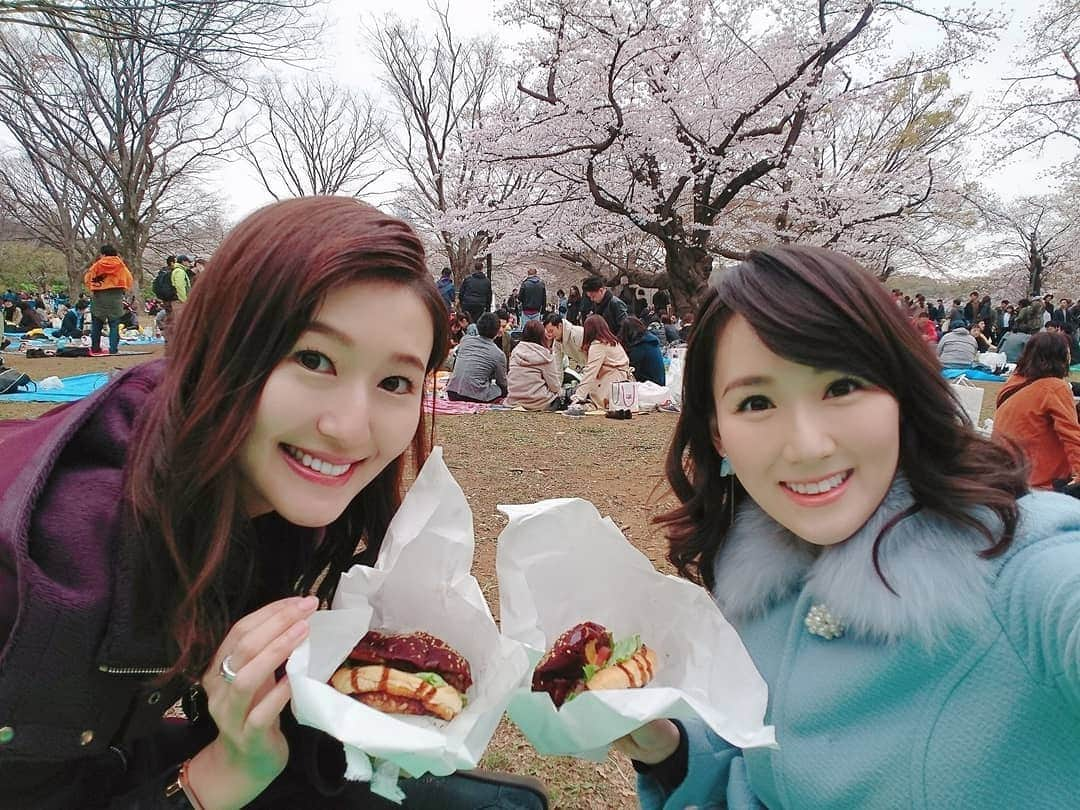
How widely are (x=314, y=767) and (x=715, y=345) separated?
1.31 meters

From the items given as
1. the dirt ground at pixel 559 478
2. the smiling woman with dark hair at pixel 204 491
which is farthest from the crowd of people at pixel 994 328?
the smiling woman with dark hair at pixel 204 491

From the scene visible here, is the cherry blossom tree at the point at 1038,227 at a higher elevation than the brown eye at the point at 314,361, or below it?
higher

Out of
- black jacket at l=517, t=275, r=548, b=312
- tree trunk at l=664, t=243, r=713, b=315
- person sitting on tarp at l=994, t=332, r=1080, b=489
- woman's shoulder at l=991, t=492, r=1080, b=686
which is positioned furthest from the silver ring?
tree trunk at l=664, t=243, r=713, b=315

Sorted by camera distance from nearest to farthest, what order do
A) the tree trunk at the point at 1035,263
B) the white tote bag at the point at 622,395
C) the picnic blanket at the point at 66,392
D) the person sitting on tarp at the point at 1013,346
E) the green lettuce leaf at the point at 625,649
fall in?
the green lettuce leaf at the point at 625,649 → the picnic blanket at the point at 66,392 → the white tote bag at the point at 622,395 → the person sitting on tarp at the point at 1013,346 → the tree trunk at the point at 1035,263

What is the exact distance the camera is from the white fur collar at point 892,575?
3.70 feet

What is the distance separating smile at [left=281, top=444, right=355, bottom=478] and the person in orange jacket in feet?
40.8

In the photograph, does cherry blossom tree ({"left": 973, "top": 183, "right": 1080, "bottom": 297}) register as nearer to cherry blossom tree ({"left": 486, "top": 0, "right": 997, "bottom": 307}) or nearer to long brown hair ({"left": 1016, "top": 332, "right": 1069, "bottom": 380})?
cherry blossom tree ({"left": 486, "top": 0, "right": 997, "bottom": 307})

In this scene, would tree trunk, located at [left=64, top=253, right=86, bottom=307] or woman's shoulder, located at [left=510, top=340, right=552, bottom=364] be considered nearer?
woman's shoulder, located at [left=510, top=340, right=552, bottom=364]

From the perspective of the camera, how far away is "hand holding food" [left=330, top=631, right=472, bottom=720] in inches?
48.4

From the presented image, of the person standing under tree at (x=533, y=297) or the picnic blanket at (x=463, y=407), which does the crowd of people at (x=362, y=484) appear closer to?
the picnic blanket at (x=463, y=407)

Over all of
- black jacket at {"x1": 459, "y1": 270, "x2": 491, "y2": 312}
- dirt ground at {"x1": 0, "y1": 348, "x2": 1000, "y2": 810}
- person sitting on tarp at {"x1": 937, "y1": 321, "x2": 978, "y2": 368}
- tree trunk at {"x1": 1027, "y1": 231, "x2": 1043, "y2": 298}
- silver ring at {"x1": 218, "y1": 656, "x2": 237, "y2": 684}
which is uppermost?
tree trunk at {"x1": 1027, "y1": 231, "x2": 1043, "y2": 298}

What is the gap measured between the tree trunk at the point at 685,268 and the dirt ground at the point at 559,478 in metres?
8.18

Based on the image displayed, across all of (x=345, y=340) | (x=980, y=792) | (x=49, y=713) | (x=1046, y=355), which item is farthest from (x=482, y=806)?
(x=1046, y=355)

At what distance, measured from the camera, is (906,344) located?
1.27m
